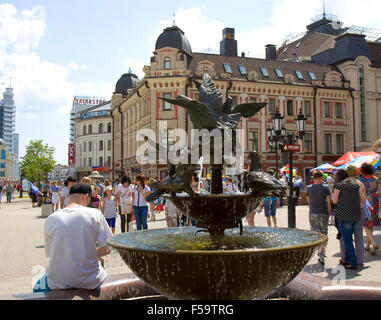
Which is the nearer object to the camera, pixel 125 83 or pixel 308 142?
pixel 308 142

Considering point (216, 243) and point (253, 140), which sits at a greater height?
point (253, 140)

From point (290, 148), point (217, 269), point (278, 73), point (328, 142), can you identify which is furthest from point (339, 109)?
point (217, 269)

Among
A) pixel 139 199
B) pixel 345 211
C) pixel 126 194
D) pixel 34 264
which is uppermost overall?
pixel 126 194

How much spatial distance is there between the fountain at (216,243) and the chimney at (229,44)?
39.7 m

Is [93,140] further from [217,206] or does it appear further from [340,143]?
[217,206]

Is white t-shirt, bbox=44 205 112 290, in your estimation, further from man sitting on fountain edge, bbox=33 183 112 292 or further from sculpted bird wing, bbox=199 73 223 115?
sculpted bird wing, bbox=199 73 223 115

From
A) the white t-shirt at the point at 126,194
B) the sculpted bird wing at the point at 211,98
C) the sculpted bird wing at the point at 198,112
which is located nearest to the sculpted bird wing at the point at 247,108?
the sculpted bird wing at the point at 211,98

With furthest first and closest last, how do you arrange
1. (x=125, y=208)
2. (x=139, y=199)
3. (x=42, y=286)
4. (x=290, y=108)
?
1. (x=290, y=108)
2. (x=125, y=208)
3. (x=139, y=199)
4. (x=42, y=286)

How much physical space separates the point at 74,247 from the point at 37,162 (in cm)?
5236

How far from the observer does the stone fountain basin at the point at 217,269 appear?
3.26m

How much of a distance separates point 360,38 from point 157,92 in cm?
2274

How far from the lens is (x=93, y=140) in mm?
72500
